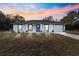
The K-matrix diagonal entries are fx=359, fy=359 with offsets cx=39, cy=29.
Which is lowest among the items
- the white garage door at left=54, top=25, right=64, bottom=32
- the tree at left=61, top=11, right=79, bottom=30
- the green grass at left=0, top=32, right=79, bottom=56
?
the green grass at left=0, top=32, right=79, bottom=56

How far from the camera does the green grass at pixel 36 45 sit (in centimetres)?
830

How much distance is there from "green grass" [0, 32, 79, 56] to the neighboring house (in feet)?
0.39

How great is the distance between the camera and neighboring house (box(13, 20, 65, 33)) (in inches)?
331

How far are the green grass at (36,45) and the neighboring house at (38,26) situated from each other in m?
0.12

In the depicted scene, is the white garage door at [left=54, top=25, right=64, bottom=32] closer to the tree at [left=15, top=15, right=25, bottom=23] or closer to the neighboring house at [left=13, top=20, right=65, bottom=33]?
the neighboring house at [left=13, top=20, right=65, bottom=33]

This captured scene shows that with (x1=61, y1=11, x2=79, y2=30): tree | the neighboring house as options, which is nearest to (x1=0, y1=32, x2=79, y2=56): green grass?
the neighboring house

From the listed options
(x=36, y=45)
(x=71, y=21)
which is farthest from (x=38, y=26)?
(x=71, y=21)

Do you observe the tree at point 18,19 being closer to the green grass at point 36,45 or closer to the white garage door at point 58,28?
the green grass at point 36,45

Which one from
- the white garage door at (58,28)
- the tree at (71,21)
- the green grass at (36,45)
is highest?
the tree at (71,21)

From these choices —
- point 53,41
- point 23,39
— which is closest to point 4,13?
point 23,39

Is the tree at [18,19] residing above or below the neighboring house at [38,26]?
above

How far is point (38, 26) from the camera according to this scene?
8.39 meters

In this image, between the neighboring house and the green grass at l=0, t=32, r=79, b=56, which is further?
the neighboring house

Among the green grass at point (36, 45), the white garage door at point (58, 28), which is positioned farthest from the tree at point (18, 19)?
the white garage door at point (58, 28)
